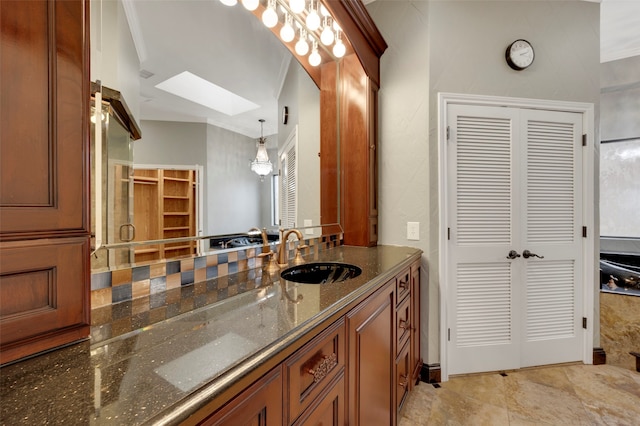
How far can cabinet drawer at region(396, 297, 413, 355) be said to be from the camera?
5.08ft

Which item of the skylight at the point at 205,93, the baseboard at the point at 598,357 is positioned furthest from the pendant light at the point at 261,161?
the baseboard at the point at 598,357

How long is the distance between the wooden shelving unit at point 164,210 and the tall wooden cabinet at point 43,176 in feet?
1.18

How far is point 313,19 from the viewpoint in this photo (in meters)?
1.61

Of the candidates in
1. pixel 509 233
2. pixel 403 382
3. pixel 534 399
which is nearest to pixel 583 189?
pixel 509 233

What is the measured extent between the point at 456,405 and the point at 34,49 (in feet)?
7.88

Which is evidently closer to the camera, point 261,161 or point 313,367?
point 313,367

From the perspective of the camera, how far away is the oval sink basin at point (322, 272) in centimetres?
148

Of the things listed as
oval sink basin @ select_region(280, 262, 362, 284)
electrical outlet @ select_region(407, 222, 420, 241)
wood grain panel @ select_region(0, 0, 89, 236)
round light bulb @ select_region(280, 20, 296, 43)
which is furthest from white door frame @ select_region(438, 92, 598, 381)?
wood grain panel @ select_region(0, 0, 89, 236)

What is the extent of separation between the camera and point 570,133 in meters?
2.18

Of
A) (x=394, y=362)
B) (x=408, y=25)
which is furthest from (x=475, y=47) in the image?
(x=394, y=362)

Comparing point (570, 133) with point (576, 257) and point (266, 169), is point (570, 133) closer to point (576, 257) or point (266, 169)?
point (576, 257)

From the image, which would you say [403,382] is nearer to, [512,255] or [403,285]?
[403,285]

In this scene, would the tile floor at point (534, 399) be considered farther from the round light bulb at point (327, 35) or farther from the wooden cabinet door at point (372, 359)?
the round light bulb at point (327, 35)

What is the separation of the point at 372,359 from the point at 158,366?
896 mm
